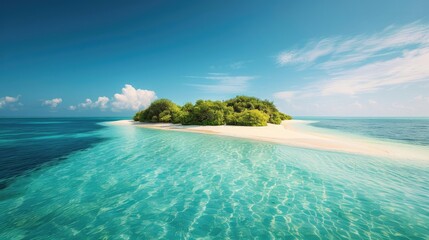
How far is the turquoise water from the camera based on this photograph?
6109 mm

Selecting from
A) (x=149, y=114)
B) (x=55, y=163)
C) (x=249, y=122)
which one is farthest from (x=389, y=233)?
(x=149, y=114)

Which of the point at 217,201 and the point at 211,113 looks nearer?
the point at 217,201

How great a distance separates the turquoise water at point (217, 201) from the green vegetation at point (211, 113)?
31991 millimetres

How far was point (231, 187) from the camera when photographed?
9.65 metres

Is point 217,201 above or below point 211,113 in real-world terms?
below

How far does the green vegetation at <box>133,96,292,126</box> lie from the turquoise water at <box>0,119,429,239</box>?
105ft

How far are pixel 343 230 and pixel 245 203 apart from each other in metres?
3.48

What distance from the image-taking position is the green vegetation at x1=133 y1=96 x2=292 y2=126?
1806 inches

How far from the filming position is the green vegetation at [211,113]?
45.9 metres

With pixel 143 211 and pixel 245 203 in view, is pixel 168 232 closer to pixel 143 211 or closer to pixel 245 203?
pixel 143 211

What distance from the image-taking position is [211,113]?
154ft

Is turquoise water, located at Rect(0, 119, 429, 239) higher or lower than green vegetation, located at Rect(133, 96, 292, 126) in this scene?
lower

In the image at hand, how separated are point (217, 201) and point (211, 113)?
39.0m

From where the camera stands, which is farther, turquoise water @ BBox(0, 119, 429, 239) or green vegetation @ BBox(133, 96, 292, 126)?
green vegetation @ BBox(133, 96, 292, 126)
